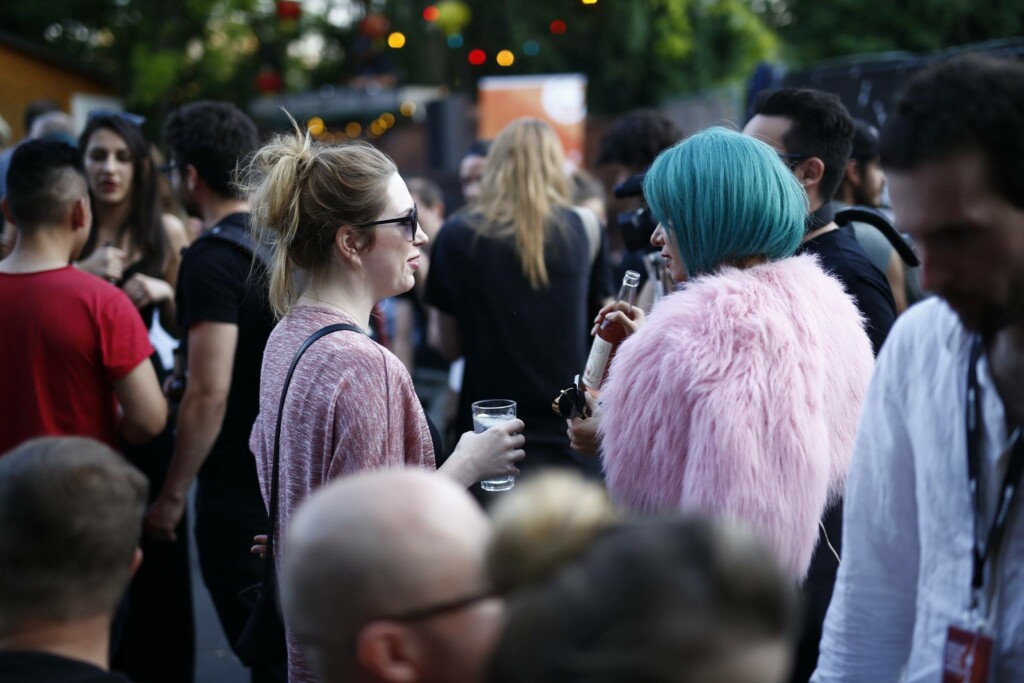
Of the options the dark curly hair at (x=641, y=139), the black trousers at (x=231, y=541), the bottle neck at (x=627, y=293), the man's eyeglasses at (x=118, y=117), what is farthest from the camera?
the dark curly hair at (x=641, y=139)

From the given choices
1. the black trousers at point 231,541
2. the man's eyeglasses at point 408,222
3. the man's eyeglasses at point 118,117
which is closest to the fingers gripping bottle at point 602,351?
the man's eyeglasses at point 408,222

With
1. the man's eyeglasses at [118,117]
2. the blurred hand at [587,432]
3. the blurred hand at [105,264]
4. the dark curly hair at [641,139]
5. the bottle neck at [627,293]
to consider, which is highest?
the man's eyeglasses at [118,117]

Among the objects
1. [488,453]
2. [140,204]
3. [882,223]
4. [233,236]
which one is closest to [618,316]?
[488,453]

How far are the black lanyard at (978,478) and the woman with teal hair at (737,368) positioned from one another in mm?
536

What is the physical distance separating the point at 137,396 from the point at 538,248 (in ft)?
5.50

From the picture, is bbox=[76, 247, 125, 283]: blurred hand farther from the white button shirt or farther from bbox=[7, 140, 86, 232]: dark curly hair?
the white button shirt

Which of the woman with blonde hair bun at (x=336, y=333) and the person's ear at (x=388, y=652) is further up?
the woman with blonde hair bun at (x=336, y=333)

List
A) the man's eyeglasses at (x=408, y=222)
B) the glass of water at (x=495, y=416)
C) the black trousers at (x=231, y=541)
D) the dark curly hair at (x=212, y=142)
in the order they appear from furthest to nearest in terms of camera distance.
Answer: the dark curly hair at (x=212, y=142) < the black trousers at (x=231, y=541) < the glass of water at (x=495, y=416) < the man's eyeglasses at (x=408, y=222)

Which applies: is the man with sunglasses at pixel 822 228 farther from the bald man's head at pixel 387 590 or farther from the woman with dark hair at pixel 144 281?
the woman with dark hair at pixel 144 281

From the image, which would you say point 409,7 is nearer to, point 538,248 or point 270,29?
point 270,29

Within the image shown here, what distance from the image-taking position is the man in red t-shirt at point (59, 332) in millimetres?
3453

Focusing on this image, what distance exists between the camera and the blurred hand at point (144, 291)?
14.1 feet

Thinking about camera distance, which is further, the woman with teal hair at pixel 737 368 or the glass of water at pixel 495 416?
the glass of water at pixel 495 416

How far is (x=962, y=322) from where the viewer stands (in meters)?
1.65
